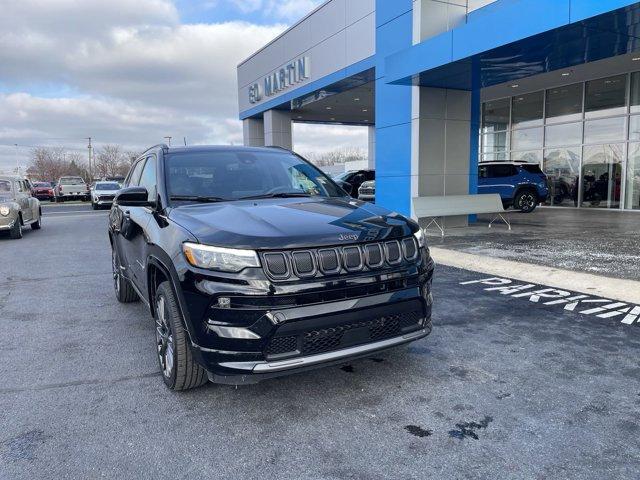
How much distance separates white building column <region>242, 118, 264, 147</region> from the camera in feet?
92.9

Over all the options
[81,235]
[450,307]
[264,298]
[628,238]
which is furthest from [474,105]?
[264,298]

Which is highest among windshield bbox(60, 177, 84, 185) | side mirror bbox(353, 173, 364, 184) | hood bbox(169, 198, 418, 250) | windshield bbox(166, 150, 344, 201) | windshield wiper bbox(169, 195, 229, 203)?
windshield bbox(60, 177, 84, 185)

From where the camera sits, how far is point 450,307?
5.43 meters

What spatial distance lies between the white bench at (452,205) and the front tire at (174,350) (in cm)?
859

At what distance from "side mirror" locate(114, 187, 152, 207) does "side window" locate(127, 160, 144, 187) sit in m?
1.26

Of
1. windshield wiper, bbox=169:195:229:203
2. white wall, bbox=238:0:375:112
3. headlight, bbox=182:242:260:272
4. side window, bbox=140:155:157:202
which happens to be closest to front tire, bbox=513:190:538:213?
white wall, bbox=238:0:375:112

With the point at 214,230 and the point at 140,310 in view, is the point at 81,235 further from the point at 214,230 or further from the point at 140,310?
the point at 214,230

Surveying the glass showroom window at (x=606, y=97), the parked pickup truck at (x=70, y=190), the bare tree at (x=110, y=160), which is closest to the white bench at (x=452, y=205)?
the glass showroom window at (x=606, y=97)

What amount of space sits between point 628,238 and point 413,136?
5.62m

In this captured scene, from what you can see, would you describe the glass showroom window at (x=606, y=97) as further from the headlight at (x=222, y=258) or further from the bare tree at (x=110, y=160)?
the bare tree at (x=110, y=160)

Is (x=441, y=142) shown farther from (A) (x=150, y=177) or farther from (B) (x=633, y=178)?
(A) (x=150, y=177)

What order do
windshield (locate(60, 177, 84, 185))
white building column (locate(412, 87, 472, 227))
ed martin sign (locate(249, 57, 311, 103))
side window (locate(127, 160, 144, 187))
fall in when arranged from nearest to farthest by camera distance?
side window (locate(127, 160, 144, 187)) → white building column (locate(412, 87, 472, 227)) → ed martin sign (locate(249, 57, 311, 103)) → windshield (locate(60, 177, 84, 185))

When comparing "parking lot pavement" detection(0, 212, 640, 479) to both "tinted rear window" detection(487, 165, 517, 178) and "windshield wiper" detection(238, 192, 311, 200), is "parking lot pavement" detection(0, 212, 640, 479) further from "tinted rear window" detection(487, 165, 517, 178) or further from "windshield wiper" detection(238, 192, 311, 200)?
"tinted rear window" detection(487, 165, 517, 178)

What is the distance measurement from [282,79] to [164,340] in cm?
2076
